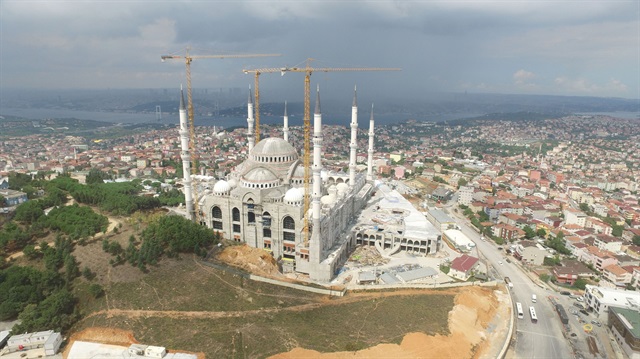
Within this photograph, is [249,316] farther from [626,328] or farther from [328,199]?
[626,328]

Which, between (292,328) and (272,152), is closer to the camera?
(292,328)

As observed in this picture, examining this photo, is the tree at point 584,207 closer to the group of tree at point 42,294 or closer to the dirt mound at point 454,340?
the dirt mound at point 454,340

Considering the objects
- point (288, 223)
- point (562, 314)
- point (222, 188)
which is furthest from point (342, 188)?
point (562, 314)

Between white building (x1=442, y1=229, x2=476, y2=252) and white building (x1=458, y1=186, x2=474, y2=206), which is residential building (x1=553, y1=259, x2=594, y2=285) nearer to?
white building (x1=442, y1=229, x2=476, y2=252)

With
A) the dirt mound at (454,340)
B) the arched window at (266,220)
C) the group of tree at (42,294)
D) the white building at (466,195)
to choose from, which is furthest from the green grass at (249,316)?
the white building at (466,195)

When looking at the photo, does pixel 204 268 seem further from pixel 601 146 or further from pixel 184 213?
pixel 601 146

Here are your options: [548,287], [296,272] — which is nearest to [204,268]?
[296,272]
